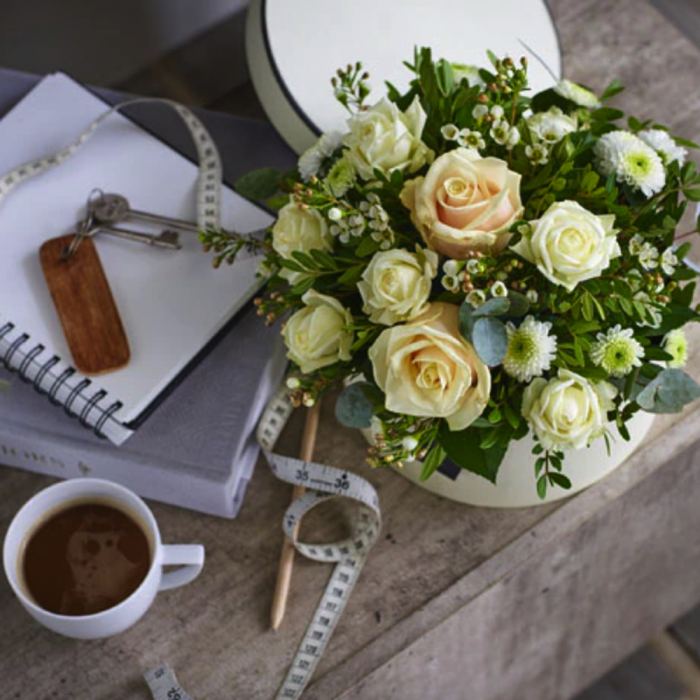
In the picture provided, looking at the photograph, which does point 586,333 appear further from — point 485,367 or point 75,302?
point 75,302

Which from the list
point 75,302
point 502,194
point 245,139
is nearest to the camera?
point 502,194

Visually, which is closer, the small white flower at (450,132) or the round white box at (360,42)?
the small white flower at (450,132)

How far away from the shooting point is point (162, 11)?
1.41 metres

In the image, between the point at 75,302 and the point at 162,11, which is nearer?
the point at 75,302

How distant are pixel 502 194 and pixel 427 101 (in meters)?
0.14

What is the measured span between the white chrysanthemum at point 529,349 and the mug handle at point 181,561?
0.97 ft

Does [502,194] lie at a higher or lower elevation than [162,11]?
higher

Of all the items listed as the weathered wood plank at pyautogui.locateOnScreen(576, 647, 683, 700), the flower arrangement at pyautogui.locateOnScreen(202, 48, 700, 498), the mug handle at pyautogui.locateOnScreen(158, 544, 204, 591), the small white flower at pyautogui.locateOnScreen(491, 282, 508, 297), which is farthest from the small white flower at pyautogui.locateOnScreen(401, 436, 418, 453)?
the weathered wood plank at pyautogui.locateOnScreen(576, 647, 683, 700)

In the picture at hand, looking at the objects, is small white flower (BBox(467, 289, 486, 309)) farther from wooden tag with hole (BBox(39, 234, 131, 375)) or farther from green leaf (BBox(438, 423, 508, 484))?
wooden tag with hole (BBox(39, 234, 131, 375))

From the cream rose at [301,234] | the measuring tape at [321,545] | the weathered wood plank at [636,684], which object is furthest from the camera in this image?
the weathered wood plank at [636,684]

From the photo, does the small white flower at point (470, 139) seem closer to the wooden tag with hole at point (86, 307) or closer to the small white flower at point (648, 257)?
the small white flower at point (648, 257)

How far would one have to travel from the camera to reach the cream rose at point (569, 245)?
623mm

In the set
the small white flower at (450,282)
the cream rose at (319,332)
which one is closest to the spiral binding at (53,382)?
the cream rose at (319,332)

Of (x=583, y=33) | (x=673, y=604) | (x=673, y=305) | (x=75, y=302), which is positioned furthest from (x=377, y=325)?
(x=673, y=604)
